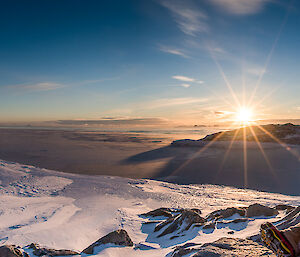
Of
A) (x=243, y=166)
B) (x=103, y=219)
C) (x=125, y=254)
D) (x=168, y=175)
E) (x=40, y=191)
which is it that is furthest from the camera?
(x=243, y=166)

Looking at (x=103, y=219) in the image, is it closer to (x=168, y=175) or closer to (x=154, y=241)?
(x=154, y=241)

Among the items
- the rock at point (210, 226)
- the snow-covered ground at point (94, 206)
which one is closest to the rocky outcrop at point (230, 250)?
the snow-covered ground at point (94, 206)

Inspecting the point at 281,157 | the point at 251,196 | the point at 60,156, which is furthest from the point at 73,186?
the point at 281,157

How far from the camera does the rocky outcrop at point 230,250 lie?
2.35 metres

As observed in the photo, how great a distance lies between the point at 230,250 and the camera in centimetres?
250

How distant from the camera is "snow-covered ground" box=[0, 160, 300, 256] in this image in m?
3.86

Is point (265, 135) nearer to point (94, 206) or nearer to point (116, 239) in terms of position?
point (94, 206)

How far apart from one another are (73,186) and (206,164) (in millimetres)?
9244

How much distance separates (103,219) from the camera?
5.40m

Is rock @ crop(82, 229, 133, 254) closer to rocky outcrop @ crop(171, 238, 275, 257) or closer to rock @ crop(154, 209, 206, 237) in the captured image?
rock @ crop(154, 209, 206, 237)

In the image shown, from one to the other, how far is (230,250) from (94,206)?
487cm

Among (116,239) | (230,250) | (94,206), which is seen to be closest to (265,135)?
(94,206)

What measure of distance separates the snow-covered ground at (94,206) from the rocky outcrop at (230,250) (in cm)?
70

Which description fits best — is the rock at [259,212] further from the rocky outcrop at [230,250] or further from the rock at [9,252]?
the rock at [9,252]
